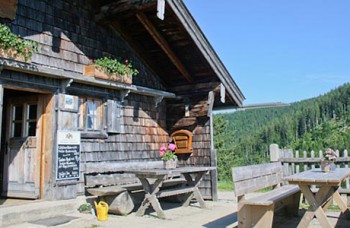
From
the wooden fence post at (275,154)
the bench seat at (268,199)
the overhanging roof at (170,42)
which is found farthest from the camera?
the wooden fence post at (275,154)

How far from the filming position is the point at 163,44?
7668mm

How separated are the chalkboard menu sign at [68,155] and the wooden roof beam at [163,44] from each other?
2616 millimetres

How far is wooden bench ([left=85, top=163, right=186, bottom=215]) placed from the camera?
6023mm

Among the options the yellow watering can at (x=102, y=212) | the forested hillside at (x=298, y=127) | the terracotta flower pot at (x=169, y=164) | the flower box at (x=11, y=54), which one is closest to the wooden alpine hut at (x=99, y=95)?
the flower box at (x=11, y=54)

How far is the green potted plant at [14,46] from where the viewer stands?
4.96 m

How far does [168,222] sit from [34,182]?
237cm

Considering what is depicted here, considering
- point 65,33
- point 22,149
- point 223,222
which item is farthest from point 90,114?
point 223,222

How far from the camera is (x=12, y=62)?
5137 millimetres

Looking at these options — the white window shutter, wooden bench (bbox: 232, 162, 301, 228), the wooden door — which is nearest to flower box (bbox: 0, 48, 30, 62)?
the wooden door

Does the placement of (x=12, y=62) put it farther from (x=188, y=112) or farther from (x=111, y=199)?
(x=188, y=112)

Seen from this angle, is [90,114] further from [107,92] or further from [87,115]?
[107,92]

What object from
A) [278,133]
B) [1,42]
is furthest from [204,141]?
[278,133]

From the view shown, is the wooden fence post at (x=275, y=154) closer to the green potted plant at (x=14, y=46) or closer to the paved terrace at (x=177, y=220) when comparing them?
the paved terrace at (x=177, y=220)

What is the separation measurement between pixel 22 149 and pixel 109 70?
2106mm
